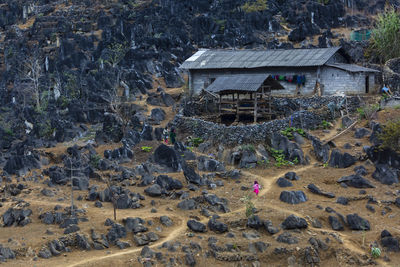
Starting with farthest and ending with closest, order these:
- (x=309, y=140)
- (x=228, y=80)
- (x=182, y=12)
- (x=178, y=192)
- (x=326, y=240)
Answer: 1. (x=182, y=12)
2. (x=228, y=80)
3. (x=309, y=140)
4. (x=178, y=192)
5. (x=326, y=240)

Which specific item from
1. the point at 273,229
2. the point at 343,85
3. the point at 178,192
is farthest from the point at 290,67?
the point at 273,229

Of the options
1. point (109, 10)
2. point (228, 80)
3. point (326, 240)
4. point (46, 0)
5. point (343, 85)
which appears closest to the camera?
point (326, 240)

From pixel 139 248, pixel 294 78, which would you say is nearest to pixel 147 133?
pixel 294 78

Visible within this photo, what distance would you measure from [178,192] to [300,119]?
900 cm

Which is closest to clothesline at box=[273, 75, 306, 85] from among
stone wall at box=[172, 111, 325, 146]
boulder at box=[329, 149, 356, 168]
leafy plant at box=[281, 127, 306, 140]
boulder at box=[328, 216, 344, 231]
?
stone wall at box=[172, 111, 325, 146]

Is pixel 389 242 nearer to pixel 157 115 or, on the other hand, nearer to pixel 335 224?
pixel 335 224

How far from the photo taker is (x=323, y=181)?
22547 millimetres

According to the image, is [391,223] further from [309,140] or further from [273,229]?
[309,140]

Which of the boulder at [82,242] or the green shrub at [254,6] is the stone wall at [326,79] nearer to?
the boulder at [82,242]

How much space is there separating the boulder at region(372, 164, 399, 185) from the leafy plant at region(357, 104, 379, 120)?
591cm

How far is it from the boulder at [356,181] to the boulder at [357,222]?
9.75 feet

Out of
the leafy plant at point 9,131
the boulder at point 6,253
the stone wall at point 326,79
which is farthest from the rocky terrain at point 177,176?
the stone wall at point 326,79

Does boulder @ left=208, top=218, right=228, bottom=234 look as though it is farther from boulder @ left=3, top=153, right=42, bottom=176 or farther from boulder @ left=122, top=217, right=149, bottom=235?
boulder @ left=3, top=153, right=42, bottom=176

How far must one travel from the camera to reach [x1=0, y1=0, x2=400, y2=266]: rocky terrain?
17.7m
